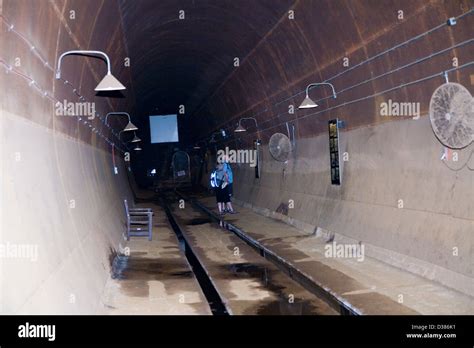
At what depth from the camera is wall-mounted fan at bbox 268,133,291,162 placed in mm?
20172

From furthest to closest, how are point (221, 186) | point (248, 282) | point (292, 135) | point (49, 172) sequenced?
point (221, 186) < point (292, 135) < point (248, 282) < point (49, 172)

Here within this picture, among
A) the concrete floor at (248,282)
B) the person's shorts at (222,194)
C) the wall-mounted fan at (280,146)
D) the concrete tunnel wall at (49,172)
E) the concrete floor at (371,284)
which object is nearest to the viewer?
the concrete tunnel wall at (49,172)

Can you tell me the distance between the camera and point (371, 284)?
10070 millimetres

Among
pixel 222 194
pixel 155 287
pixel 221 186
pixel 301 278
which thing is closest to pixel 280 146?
pixel 221 186

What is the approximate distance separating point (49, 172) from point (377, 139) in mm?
7556

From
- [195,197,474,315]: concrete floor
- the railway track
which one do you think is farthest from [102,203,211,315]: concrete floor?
[195,197,474,315]: concrete floor

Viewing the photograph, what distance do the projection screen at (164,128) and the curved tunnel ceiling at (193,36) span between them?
1456cm

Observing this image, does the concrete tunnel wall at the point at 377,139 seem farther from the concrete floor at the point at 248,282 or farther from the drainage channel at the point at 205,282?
the drainage channel at the point at 205,282

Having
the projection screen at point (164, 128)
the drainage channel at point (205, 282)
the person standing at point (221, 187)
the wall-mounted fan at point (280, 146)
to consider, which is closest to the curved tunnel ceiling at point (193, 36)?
the wall-mounted fan at point (280, 146)

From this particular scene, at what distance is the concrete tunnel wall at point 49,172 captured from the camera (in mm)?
5941

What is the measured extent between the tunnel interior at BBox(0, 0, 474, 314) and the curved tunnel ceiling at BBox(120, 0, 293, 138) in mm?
94

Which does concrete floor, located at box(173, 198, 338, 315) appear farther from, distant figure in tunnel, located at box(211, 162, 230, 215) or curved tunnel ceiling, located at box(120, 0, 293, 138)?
curved tunnel ceiling, located at box(120, 0, 293, 138)

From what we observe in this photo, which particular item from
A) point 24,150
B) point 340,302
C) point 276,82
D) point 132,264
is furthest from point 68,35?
point 276,82

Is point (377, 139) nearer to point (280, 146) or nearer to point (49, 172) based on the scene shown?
point (49, 172)
